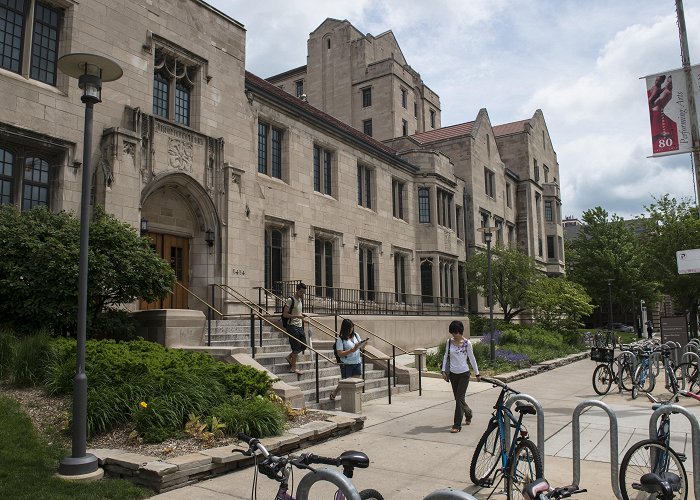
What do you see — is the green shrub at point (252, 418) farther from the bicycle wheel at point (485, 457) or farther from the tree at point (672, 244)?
Answer: the tree at point (672, 244)

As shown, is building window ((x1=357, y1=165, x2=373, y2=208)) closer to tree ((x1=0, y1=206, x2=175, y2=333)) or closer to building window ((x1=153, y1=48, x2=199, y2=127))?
building window ((x1=153, y1=48, x2=199, y2=127))

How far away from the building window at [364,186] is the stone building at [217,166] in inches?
3.1

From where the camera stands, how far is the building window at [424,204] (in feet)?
97.7

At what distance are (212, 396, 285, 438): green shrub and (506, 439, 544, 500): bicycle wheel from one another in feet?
11.4

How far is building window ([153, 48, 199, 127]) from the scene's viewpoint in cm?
1609

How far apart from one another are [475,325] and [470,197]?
7.76 meters

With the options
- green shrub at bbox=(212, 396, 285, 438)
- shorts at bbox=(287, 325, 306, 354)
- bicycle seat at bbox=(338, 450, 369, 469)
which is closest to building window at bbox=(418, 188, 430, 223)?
shorts at bbox=(287, 325, 306, 354)

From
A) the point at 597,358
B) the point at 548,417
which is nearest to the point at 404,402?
the point at 548,417

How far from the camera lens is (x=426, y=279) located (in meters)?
29.5

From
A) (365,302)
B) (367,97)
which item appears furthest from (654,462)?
(367,97)

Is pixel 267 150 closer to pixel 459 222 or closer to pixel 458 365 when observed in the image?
pixel 458 365

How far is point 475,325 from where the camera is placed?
103 ft

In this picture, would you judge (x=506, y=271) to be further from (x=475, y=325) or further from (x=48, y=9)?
(x=48, y=9)

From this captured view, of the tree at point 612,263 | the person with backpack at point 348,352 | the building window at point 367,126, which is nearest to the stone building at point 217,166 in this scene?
the person with backpack at point 348,352
